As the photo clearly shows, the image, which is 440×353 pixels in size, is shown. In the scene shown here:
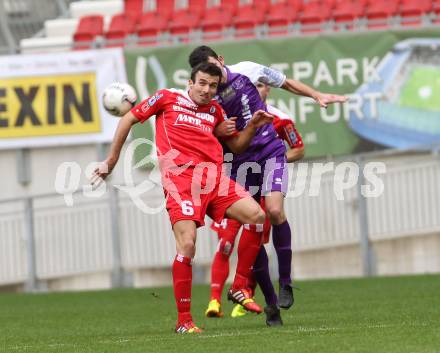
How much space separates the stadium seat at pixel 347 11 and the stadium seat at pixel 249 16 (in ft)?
3.86

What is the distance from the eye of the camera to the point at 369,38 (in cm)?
1786

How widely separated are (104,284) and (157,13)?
189 inches

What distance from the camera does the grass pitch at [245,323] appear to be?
7.53 meters

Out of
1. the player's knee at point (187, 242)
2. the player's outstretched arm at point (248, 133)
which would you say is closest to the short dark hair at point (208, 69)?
the player's outstretched arm at point (248, 133)

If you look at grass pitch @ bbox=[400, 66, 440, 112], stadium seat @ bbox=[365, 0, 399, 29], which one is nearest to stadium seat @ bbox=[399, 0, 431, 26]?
stadium seat @ bbox=[365, 0, 399, 29]

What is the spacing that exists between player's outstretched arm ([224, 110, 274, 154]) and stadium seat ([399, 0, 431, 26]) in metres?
9.52

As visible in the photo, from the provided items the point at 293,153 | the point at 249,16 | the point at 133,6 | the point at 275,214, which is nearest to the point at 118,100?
the point at 275,214

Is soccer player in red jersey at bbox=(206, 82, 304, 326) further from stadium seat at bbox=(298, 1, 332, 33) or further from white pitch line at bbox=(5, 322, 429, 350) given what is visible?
stadium seat at bbox=(298, 1, 332, 33)

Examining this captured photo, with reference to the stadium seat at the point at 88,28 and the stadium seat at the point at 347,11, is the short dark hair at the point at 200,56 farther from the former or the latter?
the stadium seat at the point at 88,28

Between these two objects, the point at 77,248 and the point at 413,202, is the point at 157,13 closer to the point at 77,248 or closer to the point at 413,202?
the point at 77,248

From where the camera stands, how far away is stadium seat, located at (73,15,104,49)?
1977 centimetres

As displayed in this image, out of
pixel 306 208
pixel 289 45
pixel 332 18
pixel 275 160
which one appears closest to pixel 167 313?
pixel 275 160

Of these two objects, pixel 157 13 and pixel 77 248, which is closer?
pixel 77 248

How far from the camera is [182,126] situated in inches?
348
